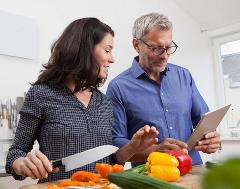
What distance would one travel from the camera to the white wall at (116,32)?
1.74 meters

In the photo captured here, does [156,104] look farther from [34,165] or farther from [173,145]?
[34,165]

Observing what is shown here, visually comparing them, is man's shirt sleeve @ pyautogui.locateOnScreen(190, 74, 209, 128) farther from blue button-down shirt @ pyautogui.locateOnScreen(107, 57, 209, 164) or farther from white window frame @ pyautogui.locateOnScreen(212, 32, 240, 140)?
white window frame @ pyautogui.locateOnScreen(212, 32, 240, 140)

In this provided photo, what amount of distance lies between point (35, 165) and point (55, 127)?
0.56 feet

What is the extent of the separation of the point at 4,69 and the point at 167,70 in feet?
2.95

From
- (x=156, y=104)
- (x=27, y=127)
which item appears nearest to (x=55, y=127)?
(x=27, y=127)

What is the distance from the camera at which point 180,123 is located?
1.25 m

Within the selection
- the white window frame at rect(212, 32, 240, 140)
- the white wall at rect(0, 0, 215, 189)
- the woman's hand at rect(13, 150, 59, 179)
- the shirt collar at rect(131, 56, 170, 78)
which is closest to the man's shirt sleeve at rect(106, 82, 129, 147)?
the shirt collar at rect(131, 56, 170, 78)

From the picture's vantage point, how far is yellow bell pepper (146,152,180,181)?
813 mm

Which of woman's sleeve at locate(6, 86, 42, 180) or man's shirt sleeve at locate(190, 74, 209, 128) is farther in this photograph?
man's shirt sleeve at locate(190, 74, 209, 128)

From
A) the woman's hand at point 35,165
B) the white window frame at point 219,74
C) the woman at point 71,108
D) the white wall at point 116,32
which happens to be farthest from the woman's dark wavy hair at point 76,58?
the white window frame at point 219,74

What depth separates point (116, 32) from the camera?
2.32m

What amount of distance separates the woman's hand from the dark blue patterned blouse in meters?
0.08

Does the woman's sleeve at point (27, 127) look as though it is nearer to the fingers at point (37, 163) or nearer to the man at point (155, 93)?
the fingers at point (37, 163)

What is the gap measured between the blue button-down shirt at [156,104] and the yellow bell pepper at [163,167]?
25 centimetres
